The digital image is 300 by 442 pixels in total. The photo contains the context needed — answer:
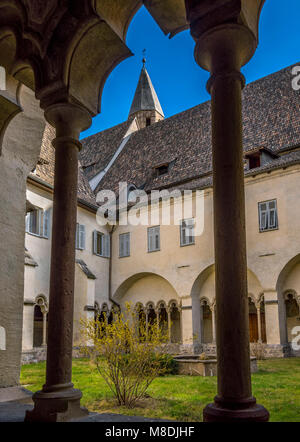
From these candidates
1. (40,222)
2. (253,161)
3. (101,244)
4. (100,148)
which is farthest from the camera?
(100,148)

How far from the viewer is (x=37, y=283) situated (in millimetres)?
16984

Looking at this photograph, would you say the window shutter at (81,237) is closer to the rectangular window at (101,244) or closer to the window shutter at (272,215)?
the rectangular window at (101,244)

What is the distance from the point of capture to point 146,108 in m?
33.0

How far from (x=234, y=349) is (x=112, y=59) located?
3109mm

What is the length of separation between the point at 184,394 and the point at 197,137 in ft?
51.3

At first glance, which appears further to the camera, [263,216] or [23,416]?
[263,216]

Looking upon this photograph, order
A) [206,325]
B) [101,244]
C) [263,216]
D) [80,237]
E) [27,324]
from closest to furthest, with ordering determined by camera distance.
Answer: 1. [27,324]
2. [263,216]
3. [80,237]
4. [206,325]
5. [101,244]

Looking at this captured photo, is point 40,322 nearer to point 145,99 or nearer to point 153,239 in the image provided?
point 153,239

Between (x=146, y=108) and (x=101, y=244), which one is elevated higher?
(x=146, y=108)

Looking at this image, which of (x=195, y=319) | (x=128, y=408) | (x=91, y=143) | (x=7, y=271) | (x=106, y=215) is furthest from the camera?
(x=91, y=143)

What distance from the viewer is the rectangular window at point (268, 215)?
16922mm

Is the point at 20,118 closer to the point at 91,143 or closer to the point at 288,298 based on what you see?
the point at 288,298

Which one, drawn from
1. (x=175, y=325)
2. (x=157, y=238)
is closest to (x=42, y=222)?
(x=157, y=238)
